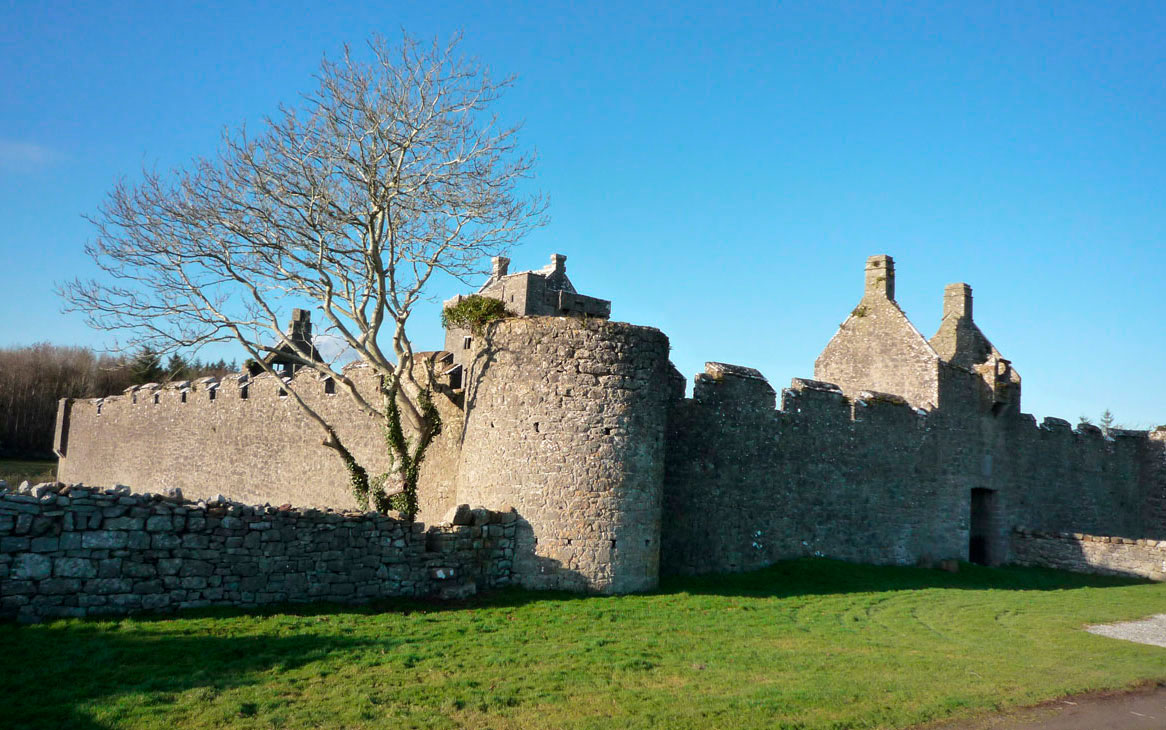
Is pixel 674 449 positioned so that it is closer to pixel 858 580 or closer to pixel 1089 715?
pixel 858 580

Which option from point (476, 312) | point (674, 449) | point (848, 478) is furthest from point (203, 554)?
point (848, 478)

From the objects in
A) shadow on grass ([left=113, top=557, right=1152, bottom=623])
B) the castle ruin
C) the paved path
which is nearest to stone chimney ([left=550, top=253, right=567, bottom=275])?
the castle ruin

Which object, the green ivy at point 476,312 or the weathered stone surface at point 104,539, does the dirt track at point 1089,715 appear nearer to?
the weathered stone surface at point 104,539

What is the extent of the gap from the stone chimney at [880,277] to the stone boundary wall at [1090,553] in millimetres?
8178

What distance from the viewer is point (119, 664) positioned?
29.4 feet

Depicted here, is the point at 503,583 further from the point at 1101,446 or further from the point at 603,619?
the point at 1101,446

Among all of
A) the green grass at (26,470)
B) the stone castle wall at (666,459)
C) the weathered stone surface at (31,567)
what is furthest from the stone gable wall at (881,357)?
the green grass at (26,470)

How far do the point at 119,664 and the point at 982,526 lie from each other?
2358 centimetres

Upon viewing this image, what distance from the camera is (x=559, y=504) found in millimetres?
14312

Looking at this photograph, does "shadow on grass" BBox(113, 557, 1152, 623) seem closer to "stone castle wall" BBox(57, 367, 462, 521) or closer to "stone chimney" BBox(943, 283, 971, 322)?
"stone castle wall" BBox(57, 367, 462, 521)

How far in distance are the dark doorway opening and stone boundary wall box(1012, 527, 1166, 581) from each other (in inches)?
36.5

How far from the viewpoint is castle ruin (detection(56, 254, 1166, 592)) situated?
14562 millimetres

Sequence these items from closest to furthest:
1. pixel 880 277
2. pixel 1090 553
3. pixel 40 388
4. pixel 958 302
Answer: pixel 1090 553, pixel 880 277, pixel 958 302, pixel 40 388

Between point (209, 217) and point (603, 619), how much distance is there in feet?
36.6
